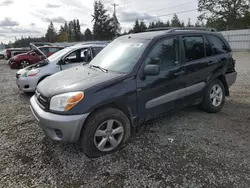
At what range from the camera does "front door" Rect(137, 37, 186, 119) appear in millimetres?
3016

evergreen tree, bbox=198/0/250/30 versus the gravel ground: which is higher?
evergreen tree, bbox=198/0/250/30

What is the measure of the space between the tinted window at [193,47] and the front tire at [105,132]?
177cm

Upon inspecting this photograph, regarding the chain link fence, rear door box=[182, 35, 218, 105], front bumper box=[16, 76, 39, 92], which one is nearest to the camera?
rear door box=[182, 35, 218, 105]

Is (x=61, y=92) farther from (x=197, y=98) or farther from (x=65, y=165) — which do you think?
(x=197, y=98)

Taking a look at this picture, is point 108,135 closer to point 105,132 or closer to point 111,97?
point 105,132

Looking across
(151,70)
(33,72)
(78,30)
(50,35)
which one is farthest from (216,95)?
(78,30)

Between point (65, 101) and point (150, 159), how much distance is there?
1403 mm

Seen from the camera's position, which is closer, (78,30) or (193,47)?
(193,47)

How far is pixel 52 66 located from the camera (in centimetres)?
586

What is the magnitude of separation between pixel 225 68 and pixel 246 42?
833 inches

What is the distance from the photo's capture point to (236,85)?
→ 6.64 meters

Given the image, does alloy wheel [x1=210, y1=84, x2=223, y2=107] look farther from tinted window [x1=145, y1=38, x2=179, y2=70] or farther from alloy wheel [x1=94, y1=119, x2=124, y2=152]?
alloy wheel [x1=94, y1=119, x2=124, y2=152]

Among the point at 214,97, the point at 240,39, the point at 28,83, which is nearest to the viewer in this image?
the point at 214,97

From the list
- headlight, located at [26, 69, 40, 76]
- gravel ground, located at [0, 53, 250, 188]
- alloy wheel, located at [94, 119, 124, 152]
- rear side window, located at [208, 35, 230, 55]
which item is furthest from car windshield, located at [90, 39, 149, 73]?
headlight, located at [26, 69, 40, 76]
